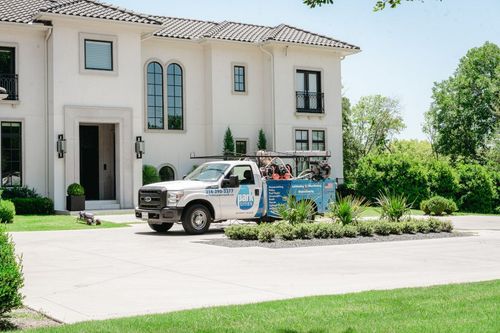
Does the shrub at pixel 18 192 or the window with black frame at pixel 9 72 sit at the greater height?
the window with black frame at pixel 9 72

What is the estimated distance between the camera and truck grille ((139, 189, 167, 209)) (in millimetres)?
19109

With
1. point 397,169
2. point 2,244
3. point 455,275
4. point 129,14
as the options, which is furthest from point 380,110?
point 2,244

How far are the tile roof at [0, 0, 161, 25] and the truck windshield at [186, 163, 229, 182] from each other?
10820 millimetres

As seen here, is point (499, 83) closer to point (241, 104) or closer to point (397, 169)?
point (397, 169)

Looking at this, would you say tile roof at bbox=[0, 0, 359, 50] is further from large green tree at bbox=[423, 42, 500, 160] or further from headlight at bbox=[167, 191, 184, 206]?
large green tree at bbox=[423, 42, 500, 160]

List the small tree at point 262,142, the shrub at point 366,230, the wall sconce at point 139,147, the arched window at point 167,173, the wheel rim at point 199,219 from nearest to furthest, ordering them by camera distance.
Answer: the shrub at point 366,230
the wheel rim at point 199,219
the wall sconce at point 139,147
the arched window at point 167,173
the small tree at point 262,142

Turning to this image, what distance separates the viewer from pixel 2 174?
28.5 meters

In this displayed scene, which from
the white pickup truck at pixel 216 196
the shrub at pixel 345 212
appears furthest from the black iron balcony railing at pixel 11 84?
the shrub at pixel 345 212

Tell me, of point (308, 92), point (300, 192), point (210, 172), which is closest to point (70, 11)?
point (210, 172)

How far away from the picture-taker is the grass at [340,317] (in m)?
6.84

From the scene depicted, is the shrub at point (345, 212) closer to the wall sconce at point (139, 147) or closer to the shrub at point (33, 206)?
the wall sconce at point (139, 147)

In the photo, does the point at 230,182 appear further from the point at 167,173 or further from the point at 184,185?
the point at 167,173

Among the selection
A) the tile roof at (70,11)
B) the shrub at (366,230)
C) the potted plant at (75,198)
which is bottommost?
the shrub at (366,230)

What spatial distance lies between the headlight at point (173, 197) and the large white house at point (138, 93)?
1059 cm
